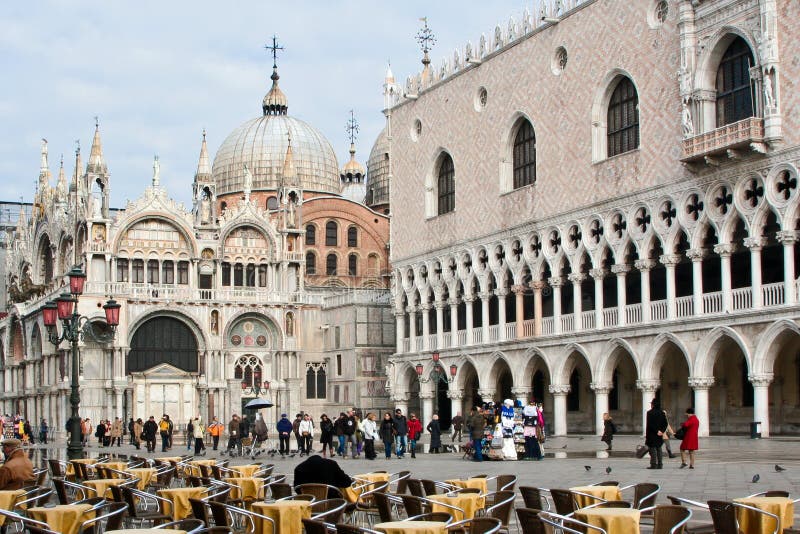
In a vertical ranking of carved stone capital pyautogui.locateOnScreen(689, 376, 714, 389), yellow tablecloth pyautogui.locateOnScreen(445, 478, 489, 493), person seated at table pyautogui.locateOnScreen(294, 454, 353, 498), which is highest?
carved stone capital pyautogui.locateOnScreen(689, 376, 714, 389)

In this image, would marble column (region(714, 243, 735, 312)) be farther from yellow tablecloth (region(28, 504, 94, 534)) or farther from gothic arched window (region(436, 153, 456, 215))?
yellow tablecloth (region(28, 504, 94, 534))

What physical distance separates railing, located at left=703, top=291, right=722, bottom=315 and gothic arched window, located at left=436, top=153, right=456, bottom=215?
14.9 meters

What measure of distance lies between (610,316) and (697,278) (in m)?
4.46

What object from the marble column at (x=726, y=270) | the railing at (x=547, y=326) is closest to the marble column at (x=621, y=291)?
the railing at (x=547, y=326)

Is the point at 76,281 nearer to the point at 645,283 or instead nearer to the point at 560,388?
the point at 645,283

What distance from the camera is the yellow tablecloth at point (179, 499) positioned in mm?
13195

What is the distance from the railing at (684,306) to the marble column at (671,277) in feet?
0.32

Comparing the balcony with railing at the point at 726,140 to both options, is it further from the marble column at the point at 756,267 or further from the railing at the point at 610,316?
the railing at the point at 610,316

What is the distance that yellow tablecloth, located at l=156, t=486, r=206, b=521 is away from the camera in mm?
13195

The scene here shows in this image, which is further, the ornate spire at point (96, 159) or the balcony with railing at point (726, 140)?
the ornate spire at point (96, 159)

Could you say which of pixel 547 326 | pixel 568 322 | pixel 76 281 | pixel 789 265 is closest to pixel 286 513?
pixel 76 281

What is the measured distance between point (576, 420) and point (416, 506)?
32.2 metres

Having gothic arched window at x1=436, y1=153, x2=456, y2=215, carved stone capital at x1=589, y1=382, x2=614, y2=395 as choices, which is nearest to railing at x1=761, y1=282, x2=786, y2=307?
carved stone capital at x1=589, y1=382, x2=614, y2=395

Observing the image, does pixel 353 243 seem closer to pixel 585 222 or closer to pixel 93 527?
pixel 585 222
